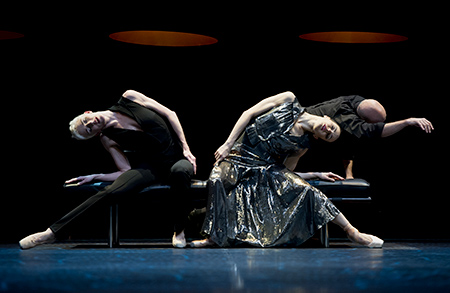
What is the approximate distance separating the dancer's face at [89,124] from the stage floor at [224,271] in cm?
85

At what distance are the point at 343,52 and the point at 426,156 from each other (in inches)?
42.8

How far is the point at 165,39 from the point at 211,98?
0.63 m

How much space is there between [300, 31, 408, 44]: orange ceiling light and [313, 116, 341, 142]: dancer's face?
121 centimetres

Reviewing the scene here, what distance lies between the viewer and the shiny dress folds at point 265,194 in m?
4.05

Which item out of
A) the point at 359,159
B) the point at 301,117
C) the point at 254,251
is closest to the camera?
the point at 254,251

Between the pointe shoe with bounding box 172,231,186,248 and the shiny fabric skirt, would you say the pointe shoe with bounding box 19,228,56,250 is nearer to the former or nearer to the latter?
the pointe shoe with bounding box 172,231,186,248

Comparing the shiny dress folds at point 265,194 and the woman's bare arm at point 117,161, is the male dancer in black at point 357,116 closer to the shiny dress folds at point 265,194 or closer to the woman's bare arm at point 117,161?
A: the shiny dress folds at point 265,194

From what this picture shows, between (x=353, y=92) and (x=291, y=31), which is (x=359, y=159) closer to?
(x=353, y=92)

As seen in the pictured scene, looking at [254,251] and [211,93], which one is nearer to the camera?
[254,251]
